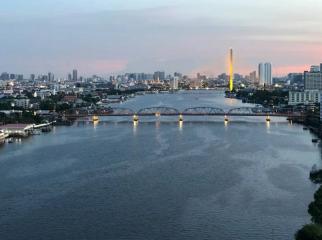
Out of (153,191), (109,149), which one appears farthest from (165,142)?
(153,191)

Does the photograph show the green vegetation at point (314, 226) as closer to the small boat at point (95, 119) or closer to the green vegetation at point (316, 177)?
the green vegetation at point (316, 177)

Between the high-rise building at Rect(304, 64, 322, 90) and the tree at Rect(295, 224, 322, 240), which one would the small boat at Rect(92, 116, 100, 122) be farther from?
the high-rise building at Rect(304, 64, 322, 90)

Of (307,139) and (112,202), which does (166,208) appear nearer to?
(112,202)

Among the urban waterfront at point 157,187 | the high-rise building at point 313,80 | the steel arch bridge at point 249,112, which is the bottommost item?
the urban waterfront at point 157,187

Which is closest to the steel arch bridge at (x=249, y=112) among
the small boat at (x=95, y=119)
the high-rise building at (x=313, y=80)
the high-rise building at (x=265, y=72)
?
the small boat at (x=95, y=119)

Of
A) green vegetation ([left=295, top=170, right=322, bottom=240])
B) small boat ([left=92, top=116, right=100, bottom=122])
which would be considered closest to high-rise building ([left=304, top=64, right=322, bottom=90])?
small boat ([left=92, top=116, right=100, bottom=122])

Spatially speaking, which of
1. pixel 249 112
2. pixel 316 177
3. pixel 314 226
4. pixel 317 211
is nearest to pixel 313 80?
pixel 249 112

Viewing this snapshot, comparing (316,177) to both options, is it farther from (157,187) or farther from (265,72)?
(265,72)

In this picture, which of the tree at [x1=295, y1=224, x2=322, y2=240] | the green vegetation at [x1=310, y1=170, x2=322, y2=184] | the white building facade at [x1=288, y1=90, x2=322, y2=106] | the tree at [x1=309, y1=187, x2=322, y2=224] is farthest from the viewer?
the white building facade at [x1=288, y1=90, x2=322, y2=106]
